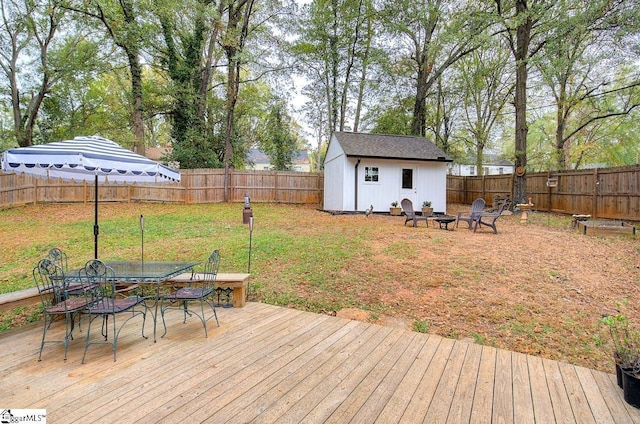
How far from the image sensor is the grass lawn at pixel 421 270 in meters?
3.62

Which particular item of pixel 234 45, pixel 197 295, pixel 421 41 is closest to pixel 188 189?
pixel 234 45

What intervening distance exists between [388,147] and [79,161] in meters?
11.7

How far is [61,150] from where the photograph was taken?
3.44 meters

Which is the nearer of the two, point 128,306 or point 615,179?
point 128,306

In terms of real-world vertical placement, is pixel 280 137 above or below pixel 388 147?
above

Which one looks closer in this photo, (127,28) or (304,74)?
(127,28)

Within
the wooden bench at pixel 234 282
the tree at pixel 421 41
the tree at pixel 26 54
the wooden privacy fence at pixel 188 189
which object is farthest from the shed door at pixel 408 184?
the tree at pixel 26 54

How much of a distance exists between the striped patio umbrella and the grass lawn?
1.81m

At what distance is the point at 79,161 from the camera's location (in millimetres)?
3289

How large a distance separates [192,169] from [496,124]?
69.5 feet

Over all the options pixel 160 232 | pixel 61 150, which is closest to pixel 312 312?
pixel 61 150

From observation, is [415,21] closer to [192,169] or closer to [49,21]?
[192,169]

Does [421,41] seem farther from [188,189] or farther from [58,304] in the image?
[58,304]

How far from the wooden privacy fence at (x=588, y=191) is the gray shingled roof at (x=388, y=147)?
432cm
